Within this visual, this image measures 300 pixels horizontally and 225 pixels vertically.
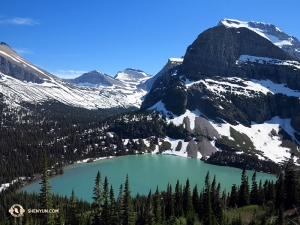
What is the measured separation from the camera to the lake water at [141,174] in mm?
109812

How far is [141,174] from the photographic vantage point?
13275 centimetres

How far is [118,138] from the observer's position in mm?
199500

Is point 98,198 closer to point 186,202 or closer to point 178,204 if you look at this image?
point 178,204

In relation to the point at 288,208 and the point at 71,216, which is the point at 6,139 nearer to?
the point at 71,216

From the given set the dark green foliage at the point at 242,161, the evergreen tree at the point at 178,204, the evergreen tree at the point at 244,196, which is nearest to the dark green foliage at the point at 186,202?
the evergreen tree at the point at 178,204

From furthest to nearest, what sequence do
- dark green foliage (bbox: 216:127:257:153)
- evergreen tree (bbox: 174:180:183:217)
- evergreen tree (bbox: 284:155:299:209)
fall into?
1. dark green foliage (bbox: 216:127:257:153)
2. evergreen tree (bbox: 174:180:183:217)
3. evergreen tree (bbox: 284:155:299:209)

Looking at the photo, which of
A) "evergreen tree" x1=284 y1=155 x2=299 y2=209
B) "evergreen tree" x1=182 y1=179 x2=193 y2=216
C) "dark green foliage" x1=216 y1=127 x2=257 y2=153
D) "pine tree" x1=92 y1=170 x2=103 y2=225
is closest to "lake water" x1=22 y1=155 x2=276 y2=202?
"dark green foliage" x1=216 y1=127 x2=257 y2=153

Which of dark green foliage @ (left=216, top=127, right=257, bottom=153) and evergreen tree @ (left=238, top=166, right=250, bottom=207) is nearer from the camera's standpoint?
evergreen tree @ (left=238, top=166, right=250, bottom=207)

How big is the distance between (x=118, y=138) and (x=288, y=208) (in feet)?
497

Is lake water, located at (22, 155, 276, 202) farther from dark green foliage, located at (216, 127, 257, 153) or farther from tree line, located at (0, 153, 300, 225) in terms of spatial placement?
dark green foliage, located at (216, 127, 257, 153)

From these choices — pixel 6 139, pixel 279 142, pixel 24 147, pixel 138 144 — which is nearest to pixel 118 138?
pixel 138 144

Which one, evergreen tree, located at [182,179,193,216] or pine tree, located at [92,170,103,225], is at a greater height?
pine tree, located at [92,170,103,225]

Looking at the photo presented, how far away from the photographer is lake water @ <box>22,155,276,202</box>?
109812mm

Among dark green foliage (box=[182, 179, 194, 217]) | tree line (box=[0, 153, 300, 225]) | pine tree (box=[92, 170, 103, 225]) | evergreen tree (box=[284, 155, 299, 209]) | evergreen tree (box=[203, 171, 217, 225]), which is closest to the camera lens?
pine tree (box=[92, 170, 103, 225])
